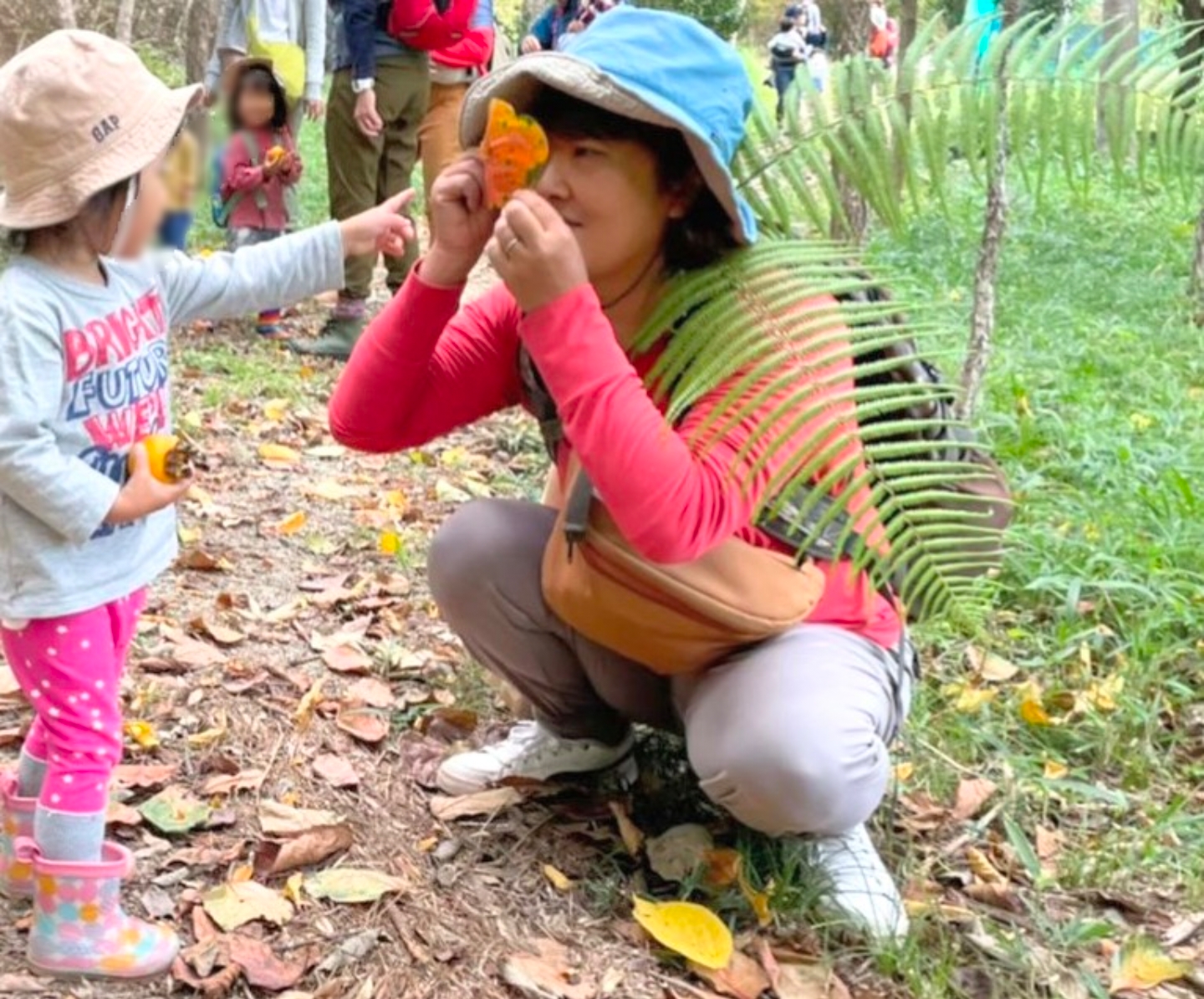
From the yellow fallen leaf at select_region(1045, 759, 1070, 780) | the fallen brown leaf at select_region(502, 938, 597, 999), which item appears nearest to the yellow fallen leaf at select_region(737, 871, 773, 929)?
the fallen brown leaf at select_region(502, 938, 597, 999)

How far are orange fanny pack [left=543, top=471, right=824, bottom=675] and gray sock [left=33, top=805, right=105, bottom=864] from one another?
648mm

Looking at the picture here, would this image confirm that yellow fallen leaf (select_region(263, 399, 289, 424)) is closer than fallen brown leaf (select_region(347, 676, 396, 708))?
No

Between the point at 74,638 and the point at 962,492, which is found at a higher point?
the point at 962,492

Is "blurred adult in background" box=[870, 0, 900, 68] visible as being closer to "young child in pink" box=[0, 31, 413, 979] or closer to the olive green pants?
the olive green pants

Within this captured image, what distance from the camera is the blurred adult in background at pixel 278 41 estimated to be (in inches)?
27.1

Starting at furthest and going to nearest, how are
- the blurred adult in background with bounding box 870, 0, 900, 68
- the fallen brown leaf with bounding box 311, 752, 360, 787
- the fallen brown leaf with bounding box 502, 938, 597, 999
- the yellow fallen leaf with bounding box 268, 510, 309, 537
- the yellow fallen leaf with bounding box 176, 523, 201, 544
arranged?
1. the blurred adult in background with bounding box 870, 0, 900, 68
2. the yellow fallen leaf with bounding box 268, 510, 309, 537
3. the yellow fallen leaf with bounding box 176, 523, 201, 544
4. the fallen brown leaf with bounding box 311, 752, 360, 787
5. the fallen brown leaf with bounding box 502, 938, 597, 999

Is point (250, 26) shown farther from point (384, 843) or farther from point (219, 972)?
point (384, 843)

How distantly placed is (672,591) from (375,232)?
0.59 metres

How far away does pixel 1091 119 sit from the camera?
4.86 feet

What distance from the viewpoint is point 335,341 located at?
178 inches

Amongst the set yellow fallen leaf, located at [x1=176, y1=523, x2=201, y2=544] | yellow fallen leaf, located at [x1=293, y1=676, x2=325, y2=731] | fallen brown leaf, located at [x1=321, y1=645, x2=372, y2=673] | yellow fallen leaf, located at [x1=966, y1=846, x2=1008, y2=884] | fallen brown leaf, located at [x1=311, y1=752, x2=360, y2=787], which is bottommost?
yellow fallen leaf, located at [x1=176, y1=523, x2=201, y2=544]

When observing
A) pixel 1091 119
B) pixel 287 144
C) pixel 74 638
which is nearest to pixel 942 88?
pixel 1091 119

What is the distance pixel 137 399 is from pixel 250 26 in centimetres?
92

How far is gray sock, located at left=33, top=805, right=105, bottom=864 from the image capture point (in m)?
1.61
